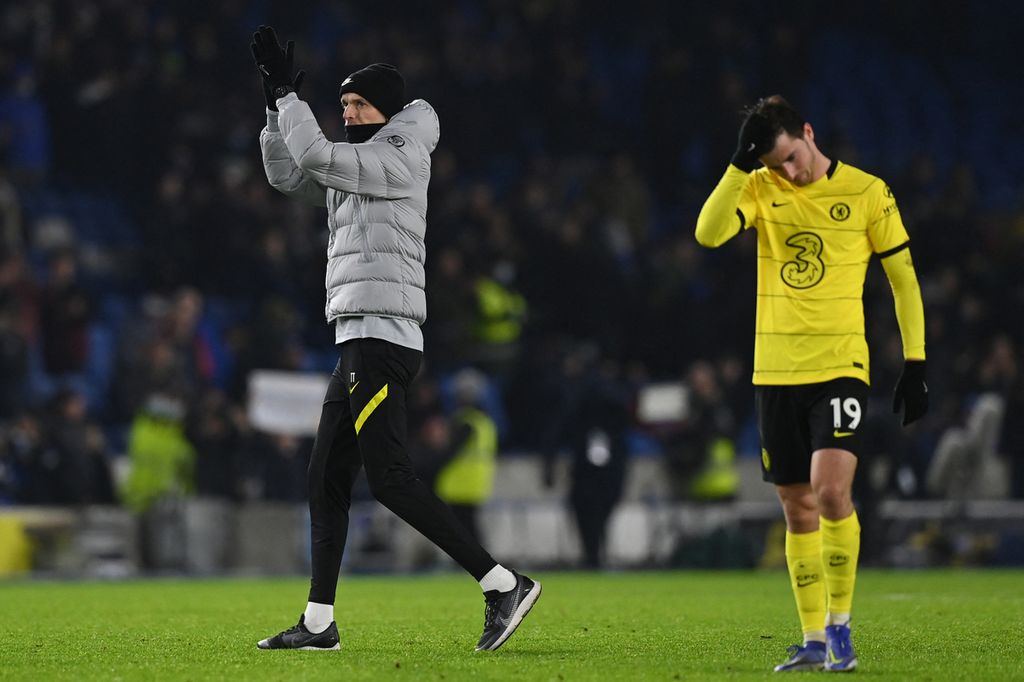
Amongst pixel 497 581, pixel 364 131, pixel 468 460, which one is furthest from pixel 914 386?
pixel 468 460

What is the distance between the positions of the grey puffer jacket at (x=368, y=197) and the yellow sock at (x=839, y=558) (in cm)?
180

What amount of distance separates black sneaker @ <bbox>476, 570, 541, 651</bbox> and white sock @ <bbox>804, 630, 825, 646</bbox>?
1081 millimetres

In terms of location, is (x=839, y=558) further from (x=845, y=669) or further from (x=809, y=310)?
(x=809, y=310)

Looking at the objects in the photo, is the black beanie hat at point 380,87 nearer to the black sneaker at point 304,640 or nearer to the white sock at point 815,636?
the black sneaker at point 304,640

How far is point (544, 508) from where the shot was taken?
60.3 ft

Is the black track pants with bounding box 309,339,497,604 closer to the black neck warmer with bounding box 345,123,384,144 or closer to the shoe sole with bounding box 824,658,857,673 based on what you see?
the black neck warmer with bounding box 345,123,384,144

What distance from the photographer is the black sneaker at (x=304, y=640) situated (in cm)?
660

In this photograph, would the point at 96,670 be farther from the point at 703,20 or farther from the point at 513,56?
the point at 703,20

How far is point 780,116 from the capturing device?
593 cm

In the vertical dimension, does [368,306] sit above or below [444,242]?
below

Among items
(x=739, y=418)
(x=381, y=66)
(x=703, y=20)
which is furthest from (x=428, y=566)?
(x=381, y=66)

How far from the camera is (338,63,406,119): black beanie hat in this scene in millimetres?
6684

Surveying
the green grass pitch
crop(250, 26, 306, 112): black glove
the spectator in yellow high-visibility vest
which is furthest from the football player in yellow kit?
the spectator in yellow high-visibility vest

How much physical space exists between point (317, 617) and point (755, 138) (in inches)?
98.9
